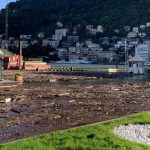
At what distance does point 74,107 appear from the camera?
2478 centimetres

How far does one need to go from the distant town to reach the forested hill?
3.08m

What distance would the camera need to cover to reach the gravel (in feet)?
41.5

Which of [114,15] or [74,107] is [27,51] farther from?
[74,107]

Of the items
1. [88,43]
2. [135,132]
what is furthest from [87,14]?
[135,132]

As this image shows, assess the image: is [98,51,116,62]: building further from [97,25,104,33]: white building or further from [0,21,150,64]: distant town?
[97,25,104,33]: white building

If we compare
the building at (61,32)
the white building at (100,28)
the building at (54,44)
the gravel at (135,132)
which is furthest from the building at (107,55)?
the gravel at (135,132)

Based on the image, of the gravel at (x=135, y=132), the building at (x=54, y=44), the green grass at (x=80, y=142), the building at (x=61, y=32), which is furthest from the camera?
the building at (x=61, y=32)

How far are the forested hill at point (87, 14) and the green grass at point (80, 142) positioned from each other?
6192 inches

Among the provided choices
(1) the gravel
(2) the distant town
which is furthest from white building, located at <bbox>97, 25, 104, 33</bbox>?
(1) the gravel

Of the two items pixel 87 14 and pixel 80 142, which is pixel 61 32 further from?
pixel 80 142

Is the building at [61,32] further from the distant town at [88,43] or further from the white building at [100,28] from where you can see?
the white building at [100,28]

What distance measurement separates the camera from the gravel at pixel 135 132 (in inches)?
498

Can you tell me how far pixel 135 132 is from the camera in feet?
45.2

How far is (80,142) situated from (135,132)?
2.54 meters
